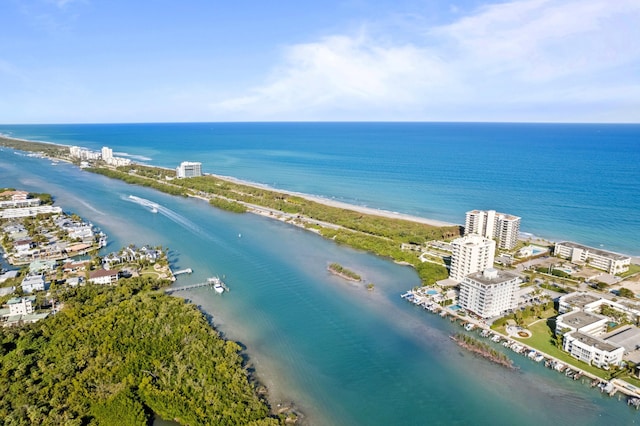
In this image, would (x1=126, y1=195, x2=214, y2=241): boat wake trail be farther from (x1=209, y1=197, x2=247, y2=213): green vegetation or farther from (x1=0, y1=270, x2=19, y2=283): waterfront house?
(x1=0, y1=270, x2=19, y2=283): waterfront house

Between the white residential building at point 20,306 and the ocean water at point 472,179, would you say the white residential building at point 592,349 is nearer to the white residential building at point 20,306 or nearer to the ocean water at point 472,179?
the ocean water at point 472,179

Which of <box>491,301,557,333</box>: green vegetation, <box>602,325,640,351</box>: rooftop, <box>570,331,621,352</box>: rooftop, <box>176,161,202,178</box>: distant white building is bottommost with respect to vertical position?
<box>491,301,557,333</box>: green vegetation

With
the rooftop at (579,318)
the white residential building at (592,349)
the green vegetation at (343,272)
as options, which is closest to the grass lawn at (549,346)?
the white residential building at (592,349)

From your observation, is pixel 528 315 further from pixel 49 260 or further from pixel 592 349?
pixel 49 260

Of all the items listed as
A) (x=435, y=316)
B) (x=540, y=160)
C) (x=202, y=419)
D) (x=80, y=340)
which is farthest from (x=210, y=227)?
(x=540, y=160)

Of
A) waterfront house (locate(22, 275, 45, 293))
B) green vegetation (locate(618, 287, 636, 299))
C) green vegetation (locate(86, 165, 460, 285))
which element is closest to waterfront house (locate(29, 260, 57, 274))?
waterfront house (locate(22, 275, 45, 293))

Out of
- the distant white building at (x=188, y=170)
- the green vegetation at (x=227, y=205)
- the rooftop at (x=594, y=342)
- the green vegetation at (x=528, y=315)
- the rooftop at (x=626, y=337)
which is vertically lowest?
the green vegetation at (x=528, y=315)

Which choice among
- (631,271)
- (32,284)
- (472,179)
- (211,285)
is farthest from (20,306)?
(472,179)
